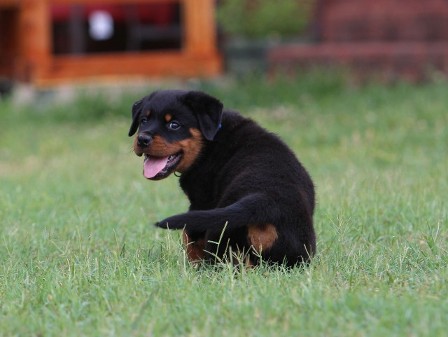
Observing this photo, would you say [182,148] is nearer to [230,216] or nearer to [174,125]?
[174,125]

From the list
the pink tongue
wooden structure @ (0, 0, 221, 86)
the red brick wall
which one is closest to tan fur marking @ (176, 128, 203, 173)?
the pink tongue

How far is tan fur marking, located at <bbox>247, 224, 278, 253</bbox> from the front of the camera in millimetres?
5062

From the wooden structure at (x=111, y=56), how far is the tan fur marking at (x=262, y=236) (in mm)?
14579

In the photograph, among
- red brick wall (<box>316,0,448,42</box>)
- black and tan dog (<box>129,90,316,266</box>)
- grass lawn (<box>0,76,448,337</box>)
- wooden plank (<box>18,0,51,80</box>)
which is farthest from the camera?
wooden plank (<box>18,0,51,80</box>)

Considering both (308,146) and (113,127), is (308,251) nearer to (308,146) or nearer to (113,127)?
(308,146)

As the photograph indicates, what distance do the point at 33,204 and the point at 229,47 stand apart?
12534 millimetres

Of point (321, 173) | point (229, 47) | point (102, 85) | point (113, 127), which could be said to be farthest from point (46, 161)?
point (229, 47)

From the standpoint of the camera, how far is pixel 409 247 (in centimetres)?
565

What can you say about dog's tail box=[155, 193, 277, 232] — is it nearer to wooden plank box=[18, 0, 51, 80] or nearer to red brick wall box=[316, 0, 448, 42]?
red brick wall box=[316, 0, 448, 42]

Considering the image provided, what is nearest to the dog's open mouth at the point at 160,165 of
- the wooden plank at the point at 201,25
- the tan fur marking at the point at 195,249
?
the tan fur marking at the point at 195,249

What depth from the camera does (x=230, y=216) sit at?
4895 mm

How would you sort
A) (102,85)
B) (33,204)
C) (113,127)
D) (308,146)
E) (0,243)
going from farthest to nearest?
(102,85), (113,127), (308,146), (33,204), (0,243)

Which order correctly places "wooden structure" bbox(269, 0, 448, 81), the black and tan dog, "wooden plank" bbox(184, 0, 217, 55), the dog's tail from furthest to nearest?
"wooden plank" bbox(184, 0, 217, 55), "wooden structure" bbox(269, 0, 448, 81), the black and tan dog, the dog's tail

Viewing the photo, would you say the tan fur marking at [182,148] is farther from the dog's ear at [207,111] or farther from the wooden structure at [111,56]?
the wooden structure at [111,56]
